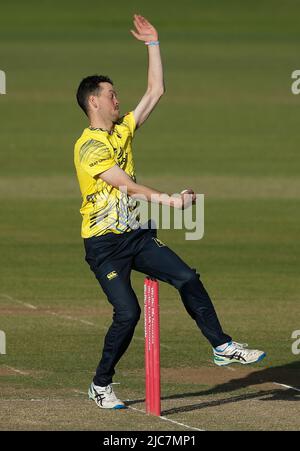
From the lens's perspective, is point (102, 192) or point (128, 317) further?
point (102, 192)

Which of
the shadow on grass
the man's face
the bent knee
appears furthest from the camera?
the shadow on grass

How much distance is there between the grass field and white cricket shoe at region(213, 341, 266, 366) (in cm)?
40

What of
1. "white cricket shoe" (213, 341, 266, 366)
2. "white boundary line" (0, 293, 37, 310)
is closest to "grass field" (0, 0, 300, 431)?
"white boundary line" (0, 293, 37, 310)

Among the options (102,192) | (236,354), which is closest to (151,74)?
(102,192)

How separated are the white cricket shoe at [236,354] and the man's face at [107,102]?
2.15m

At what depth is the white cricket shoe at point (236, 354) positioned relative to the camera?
465 inches

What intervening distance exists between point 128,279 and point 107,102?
1.49 m

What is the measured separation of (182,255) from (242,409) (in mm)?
10804

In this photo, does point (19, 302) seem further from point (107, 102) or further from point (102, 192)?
point (107, 102)

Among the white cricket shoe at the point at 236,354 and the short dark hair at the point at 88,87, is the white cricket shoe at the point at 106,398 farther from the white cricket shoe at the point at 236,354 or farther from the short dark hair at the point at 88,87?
the short dark hair at the point at 88,87

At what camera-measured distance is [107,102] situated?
39.3 feet

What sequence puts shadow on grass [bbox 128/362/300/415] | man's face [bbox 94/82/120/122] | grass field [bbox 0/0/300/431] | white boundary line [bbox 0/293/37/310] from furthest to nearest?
1. white boundary line [bbox 0/293/37/310]
2. grass field [bbox 0/0/300/431]
3. shadow on grass [bbox 128/362/300/415]
4. man's face [bbox 94/82/120/122]

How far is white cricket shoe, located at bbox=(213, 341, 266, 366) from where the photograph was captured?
11.8 m

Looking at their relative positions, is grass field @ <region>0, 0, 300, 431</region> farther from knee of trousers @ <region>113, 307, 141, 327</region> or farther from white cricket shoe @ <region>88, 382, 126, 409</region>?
knee of trousers @ <region>113, 307, 141, 327</region>
